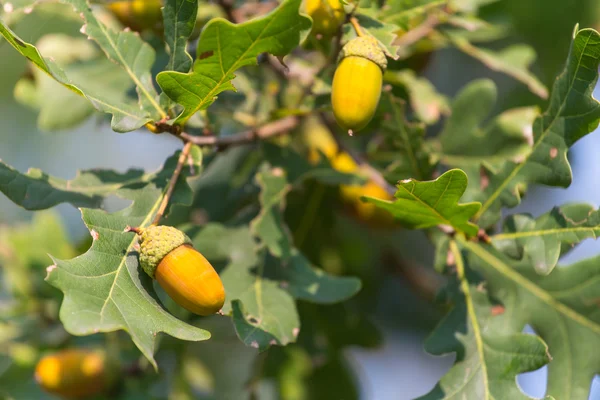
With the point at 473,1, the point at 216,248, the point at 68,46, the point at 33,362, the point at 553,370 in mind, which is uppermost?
the point at 473,1

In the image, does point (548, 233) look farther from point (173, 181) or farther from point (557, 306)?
point (173, 181)

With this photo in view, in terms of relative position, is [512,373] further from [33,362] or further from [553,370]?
[33,362]

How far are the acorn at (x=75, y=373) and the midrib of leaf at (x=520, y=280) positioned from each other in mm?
1067

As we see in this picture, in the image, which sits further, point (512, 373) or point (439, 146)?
point (439, 146)

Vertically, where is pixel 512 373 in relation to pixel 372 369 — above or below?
above

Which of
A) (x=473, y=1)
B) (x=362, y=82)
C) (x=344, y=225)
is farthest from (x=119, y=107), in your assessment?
(x=344, y=225)

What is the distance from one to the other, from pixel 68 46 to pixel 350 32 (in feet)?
3.87

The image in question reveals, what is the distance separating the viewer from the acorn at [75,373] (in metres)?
1.68

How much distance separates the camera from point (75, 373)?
171cm

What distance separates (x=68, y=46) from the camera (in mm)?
1957

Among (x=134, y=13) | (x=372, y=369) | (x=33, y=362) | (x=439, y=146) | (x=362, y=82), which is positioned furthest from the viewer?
(x=372, y=369)

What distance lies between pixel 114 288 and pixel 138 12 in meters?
0.76

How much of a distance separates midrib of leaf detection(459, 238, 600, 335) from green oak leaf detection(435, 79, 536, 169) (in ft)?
1.24

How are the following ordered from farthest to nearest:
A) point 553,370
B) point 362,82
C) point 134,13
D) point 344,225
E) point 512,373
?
point 344,225
point 134,13
point 553,370
point 512,373
point 362,82
